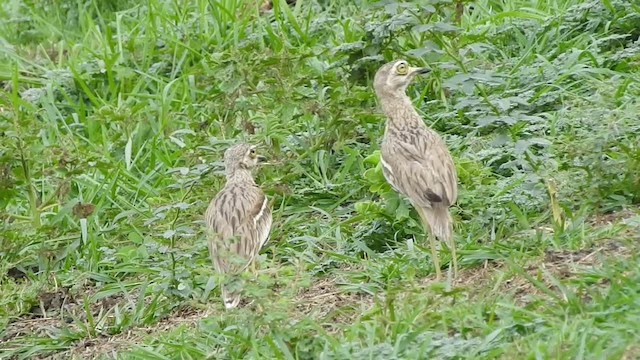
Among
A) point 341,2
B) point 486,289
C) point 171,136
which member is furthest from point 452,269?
point 341,2

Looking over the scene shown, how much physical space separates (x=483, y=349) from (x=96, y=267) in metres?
3.45

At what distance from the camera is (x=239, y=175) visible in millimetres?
8141

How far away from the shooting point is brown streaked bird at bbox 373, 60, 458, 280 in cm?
704

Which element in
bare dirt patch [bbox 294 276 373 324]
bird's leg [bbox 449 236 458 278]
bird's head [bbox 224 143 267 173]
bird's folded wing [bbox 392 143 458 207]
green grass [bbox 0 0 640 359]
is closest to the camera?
green grass [bbox 0 0 640 359]

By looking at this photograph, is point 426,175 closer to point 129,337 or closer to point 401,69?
point 401,69

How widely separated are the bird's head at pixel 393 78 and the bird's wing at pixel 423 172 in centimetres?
63

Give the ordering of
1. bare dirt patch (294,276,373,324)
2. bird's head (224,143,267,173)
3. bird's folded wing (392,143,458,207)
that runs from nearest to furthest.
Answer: bare dirt patch (294,276,373,324)
bird's folded wing (392,143,458,207)
bird's head (224,143,267,173)

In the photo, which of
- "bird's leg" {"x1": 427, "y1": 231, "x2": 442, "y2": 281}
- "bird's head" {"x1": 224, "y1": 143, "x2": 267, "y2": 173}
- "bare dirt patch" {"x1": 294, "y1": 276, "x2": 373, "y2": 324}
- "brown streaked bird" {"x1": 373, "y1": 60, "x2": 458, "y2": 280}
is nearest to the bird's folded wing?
"brown streaked bird" {"x1": 373, "y1": 60, "x2": 458, "y2": 280}

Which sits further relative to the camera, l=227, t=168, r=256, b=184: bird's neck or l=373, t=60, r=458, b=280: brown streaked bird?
l=227, t=168, r=256, b=184: bird's neck

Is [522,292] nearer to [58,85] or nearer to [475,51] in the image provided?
[475,51]

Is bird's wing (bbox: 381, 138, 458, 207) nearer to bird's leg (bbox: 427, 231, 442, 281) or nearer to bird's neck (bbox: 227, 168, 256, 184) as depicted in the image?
bird's leg (bbox: 427, 231, 442, 281)

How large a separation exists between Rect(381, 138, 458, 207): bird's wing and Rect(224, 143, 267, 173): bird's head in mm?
1029

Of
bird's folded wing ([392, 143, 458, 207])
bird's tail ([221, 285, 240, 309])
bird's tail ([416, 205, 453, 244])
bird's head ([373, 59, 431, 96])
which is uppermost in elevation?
bird's head ([373, 59, 431, 96])

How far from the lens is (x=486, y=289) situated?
6.59 metres
